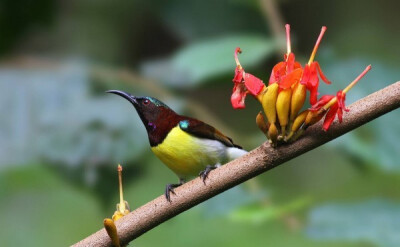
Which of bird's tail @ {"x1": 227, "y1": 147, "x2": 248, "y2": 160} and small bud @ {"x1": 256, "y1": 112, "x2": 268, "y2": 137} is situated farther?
bird's tail @ {"x1": 227, "y1": 147, "x2": 248, "y2": 160}

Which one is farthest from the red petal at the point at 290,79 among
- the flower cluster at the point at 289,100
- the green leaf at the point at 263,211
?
the green leaf at the point at 263,211

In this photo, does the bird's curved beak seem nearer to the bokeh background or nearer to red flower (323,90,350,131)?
red flower (323,90,350,131)

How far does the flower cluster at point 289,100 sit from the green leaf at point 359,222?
0.91 metres

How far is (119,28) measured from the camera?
2779mm

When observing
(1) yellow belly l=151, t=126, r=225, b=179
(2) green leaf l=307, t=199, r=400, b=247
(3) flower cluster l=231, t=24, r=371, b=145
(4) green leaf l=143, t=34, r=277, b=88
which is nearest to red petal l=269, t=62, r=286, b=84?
(3) flower cluster l=231, t=24, r=371, b=145

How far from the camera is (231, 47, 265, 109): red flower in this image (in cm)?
88

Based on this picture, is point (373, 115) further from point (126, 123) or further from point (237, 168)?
point (126, 123)

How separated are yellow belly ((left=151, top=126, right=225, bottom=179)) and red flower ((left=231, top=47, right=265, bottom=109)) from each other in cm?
40

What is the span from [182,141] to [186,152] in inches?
1.2

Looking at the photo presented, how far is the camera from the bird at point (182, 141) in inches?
50.9

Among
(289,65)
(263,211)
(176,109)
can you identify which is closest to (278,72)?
(289,65)

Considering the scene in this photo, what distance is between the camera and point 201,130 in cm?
133

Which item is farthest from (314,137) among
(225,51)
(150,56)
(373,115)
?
(150,56)

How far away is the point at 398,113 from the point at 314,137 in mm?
1505
